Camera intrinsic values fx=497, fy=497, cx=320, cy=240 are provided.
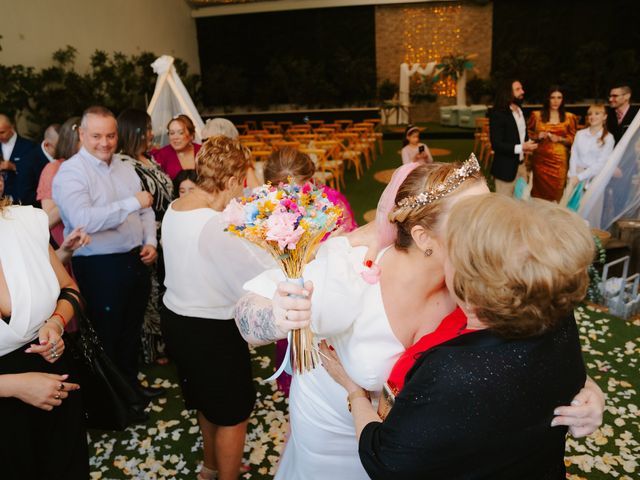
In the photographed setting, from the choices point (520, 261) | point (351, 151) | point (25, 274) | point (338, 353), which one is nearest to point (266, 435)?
point (338, 353)

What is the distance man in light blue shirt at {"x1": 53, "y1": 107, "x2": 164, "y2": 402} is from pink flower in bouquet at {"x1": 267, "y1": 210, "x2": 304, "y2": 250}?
1.66 meters

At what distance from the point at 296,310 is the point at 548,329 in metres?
0.60

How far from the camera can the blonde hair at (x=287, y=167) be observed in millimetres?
2705

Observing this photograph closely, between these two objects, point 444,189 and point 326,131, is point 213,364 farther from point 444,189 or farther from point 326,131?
point 326,131

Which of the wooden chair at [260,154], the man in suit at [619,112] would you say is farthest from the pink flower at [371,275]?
the wooden chair at [260,154]

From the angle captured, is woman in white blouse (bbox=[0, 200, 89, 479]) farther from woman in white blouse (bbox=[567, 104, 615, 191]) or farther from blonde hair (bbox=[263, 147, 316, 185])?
woman in white blouse (bbox=[567, 104, 615, 191])

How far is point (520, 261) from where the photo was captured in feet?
3.11

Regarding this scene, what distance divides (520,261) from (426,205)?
0.43 meters

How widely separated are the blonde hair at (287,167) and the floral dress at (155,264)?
0.99 m

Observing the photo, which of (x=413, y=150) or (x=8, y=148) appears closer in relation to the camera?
(x=8, y=148)

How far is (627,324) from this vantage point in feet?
13.0

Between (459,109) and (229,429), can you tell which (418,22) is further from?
(229,429)

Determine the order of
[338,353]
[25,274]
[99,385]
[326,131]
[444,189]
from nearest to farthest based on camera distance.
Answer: [444,189], [338,353], [25,274], [99,385], [326,131]

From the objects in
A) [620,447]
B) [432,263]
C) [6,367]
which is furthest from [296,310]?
[620,447]
